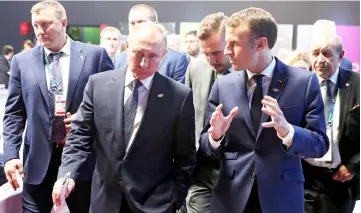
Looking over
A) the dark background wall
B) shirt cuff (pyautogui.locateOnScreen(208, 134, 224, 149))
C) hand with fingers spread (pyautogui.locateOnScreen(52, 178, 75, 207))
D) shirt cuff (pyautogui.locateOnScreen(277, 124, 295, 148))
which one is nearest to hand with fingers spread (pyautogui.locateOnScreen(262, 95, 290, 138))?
shirt cuff (pyautogui.locateOnScreen(277, 124, 295, 148))

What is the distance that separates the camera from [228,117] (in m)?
2.23

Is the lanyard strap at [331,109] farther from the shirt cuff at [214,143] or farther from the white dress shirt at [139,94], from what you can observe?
the white dress shirt at [139,94]

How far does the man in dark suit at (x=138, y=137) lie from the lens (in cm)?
237

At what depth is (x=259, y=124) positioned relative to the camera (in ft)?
7.73

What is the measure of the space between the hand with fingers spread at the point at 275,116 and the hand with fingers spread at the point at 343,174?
1159 millimetres

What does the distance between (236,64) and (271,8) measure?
12.2 m

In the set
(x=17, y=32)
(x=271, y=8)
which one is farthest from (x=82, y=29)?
(x=271, y=8)

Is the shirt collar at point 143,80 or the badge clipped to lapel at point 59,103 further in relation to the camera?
the badge clipped to lapel at point 59,103

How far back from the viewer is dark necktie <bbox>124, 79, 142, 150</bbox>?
7.79ft

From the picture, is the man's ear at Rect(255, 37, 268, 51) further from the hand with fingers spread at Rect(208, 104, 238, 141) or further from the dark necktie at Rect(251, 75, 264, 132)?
the hand with fingers spread at Rect(208, 104, 238, 141)

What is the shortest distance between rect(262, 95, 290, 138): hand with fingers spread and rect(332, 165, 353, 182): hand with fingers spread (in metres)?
1.16

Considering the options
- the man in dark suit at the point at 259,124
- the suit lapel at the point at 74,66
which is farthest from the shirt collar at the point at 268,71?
the suit lapel at the point at 74,66

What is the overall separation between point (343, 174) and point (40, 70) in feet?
5.88

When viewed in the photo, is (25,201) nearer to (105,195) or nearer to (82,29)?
(105,195)
